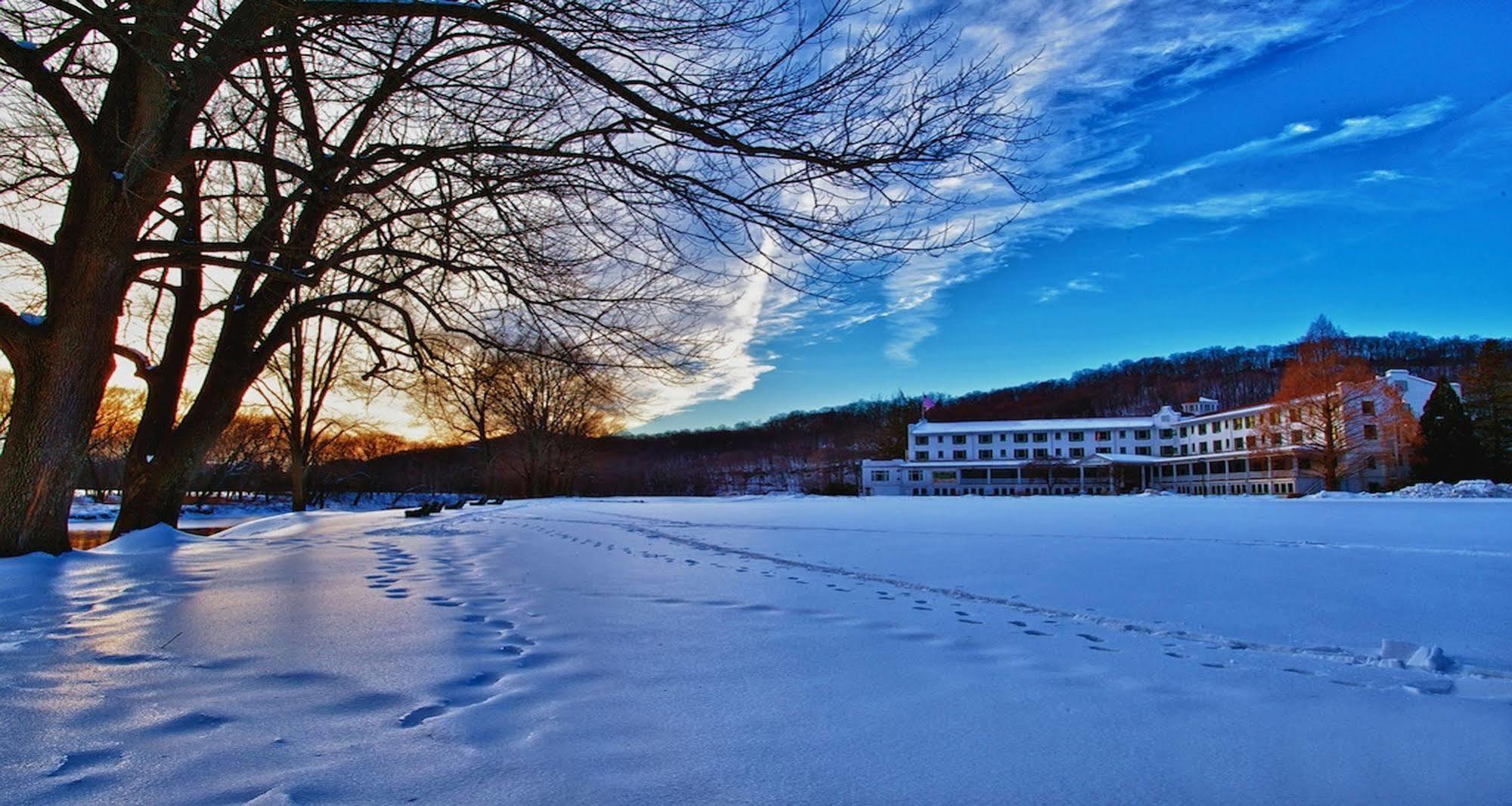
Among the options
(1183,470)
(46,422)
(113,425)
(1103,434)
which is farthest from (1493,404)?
(113,425)

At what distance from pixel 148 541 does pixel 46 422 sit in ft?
6.57

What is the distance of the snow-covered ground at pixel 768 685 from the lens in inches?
68.6

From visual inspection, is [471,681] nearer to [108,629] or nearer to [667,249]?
[108,629]

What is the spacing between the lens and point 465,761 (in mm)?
1846

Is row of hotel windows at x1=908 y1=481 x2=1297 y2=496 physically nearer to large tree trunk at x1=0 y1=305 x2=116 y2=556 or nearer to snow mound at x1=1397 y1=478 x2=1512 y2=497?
snow mound at x1=1397 y1=478 x2=1512 y2=497

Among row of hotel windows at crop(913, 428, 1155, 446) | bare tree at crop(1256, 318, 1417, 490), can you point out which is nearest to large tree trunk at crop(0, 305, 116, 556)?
bare tree at crop(1256, 318, 1417, 490)

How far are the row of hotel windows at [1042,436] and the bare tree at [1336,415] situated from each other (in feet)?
84.7

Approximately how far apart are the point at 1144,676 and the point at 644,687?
1.64 meters

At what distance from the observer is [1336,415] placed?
32188 millimetres

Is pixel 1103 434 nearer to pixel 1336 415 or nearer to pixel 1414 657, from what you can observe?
pixel 1336 415

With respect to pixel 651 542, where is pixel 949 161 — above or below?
above

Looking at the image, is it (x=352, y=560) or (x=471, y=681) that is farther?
(x=352, y=560)

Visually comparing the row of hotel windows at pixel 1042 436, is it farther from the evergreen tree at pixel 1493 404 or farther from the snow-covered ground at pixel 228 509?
the snow-covered ground at pixel 228 509

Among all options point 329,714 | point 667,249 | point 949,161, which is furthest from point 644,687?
point 667,249
